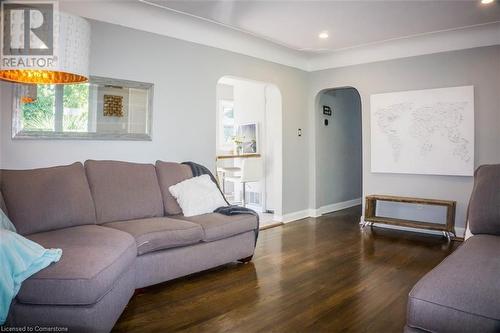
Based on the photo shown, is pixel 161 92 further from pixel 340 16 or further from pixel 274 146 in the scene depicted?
pixel 274 146

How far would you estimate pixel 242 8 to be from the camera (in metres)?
3.67

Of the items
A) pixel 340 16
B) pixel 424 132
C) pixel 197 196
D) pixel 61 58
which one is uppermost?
pixel 340 16

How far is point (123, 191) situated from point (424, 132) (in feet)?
13.1

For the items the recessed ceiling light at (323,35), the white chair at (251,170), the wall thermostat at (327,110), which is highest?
the recessed ceiling light at (323,35)

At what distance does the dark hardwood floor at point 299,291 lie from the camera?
2.32 metres

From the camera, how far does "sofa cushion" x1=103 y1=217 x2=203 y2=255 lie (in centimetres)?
270

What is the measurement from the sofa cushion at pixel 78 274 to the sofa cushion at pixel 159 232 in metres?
0.35

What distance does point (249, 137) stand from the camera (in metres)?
6.45

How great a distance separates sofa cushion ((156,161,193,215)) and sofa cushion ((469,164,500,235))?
2.53m

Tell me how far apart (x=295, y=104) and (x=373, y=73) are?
1.27m

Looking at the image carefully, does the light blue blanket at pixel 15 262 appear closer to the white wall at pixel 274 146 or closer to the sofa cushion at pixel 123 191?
the sofa cushion at pixel 123 191

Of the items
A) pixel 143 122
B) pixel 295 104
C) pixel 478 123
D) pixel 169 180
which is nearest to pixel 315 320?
pixel 169 180

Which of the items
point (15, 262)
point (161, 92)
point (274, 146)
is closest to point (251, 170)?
point (274, 146)

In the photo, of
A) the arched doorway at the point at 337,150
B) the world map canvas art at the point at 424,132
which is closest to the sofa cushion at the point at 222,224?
the world map canvas art at the point at 424,132
